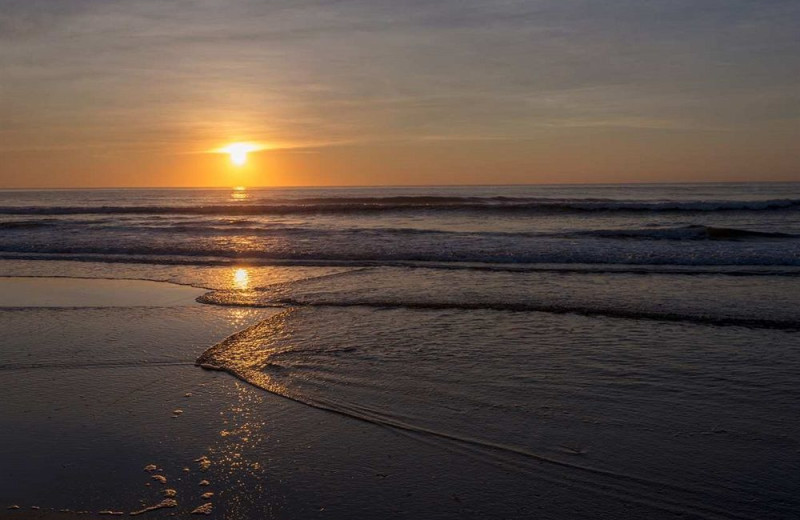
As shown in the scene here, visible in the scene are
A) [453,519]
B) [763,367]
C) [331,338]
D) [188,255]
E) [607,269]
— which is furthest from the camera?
[188,255]

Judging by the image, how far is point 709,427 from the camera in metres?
4.36

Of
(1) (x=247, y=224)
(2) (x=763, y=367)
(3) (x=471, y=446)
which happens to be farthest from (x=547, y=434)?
(1) (x=247, y=224)

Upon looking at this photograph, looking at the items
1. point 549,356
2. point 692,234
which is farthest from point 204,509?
point 692,234

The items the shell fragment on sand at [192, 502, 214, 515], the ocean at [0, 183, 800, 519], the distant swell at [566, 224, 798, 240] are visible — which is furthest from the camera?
the distant swell at [566, 224, 798, 240]

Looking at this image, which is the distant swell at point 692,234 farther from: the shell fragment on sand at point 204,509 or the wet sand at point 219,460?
the shell fragment on sand at point 204,509

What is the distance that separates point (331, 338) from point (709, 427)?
3923 mm

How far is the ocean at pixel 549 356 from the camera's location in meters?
3.78

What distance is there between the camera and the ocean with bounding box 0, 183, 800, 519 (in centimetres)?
378

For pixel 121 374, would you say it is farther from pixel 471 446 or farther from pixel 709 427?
pixel 709 427

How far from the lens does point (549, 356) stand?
20.3 ft

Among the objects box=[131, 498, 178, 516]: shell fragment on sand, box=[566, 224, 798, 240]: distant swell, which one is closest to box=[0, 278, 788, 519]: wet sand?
box=[131, 498, 178, 516]: shell fragment on sand

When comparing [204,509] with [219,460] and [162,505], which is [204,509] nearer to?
[162,505]

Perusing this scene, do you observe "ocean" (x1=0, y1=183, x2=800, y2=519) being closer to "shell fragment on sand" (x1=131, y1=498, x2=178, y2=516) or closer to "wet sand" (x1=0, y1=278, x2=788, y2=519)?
"wet sand" (x1=0, y1=278, x2=788, y2=519)

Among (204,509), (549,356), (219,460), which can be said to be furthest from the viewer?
(549,356)
